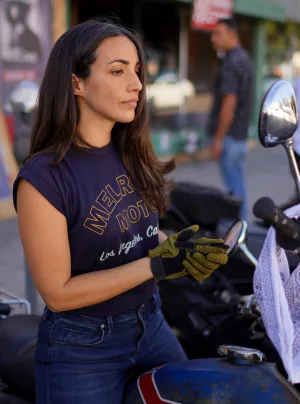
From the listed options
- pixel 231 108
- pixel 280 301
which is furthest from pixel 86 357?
pixel 231 108

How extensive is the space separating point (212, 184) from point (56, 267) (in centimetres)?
849

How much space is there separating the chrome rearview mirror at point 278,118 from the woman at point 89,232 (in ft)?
1.35

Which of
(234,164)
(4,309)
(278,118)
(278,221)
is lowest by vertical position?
(4,309)

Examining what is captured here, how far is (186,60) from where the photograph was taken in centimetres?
1305

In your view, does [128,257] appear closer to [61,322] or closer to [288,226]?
[61,322]

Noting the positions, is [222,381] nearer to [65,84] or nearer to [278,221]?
[278,221]

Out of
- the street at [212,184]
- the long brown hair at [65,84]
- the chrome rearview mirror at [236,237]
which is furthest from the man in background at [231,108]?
the long brown hair at [65,84]


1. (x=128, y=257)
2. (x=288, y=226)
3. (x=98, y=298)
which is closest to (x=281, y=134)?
(x=288, y=226)

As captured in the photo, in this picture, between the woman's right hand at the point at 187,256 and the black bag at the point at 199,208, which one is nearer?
the woman's right hand at the point at 187,256

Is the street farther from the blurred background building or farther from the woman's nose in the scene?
the woman's nose

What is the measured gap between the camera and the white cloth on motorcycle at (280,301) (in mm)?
1655

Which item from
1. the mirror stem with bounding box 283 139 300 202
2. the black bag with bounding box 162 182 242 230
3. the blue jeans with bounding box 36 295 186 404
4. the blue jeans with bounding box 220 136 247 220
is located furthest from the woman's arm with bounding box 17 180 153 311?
the blue jeans with bounding box 220 136 247 220

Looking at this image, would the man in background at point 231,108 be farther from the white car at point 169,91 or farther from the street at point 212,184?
the white car at point 169,91

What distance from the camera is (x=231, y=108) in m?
6.65
